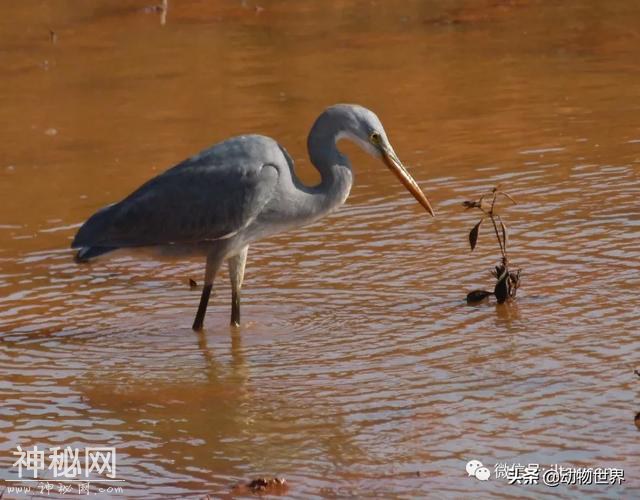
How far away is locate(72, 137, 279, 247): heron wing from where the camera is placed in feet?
24.3

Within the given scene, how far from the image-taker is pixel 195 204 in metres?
7.50

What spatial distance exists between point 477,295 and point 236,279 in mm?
1215

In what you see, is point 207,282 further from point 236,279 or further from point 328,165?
point 328,165

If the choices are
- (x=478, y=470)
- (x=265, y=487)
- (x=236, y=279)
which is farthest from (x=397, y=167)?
(x=265, y=487)

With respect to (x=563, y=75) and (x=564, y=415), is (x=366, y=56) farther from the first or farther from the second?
(x=564, y=415)

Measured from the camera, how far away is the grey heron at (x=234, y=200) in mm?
7422

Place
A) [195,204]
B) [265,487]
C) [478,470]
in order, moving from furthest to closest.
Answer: [195,204]
[478,470]
[265,487]

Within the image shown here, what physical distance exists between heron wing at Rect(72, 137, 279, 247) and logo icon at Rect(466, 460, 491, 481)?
7.38 feet

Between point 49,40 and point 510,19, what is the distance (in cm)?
485

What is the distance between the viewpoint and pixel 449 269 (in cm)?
820

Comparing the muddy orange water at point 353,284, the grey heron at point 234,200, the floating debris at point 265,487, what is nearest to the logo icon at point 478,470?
the muddy orange water at point 353,284

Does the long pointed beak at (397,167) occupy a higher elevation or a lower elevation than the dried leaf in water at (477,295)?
higher

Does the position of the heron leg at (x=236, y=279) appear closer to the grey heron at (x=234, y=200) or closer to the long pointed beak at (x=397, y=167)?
the grey heron at (x=234, y=200)

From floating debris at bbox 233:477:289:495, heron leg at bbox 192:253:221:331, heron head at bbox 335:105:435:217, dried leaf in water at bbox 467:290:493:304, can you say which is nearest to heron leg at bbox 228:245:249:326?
heron leg at bbox 192:253:221:331
